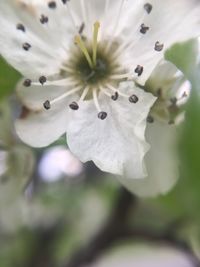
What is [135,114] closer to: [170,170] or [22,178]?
[170,170]

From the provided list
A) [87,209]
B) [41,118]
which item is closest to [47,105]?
[41,118]

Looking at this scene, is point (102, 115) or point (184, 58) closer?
point (184, 58)

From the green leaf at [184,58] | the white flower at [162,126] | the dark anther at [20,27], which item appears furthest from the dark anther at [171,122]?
the dark anther at [20,27]

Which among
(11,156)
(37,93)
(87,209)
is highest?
(37,93)

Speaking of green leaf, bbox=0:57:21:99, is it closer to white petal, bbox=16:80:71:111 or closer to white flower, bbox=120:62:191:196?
white petal, bbox=16:80:71:111

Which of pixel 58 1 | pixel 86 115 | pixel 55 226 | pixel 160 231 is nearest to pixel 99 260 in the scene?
pixel 160 231

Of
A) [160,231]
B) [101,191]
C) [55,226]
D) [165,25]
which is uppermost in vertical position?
[165,25]

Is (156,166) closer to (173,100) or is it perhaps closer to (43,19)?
(173,100)

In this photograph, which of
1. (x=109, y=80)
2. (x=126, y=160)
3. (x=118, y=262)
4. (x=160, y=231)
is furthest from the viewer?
(x=118, y=262)
